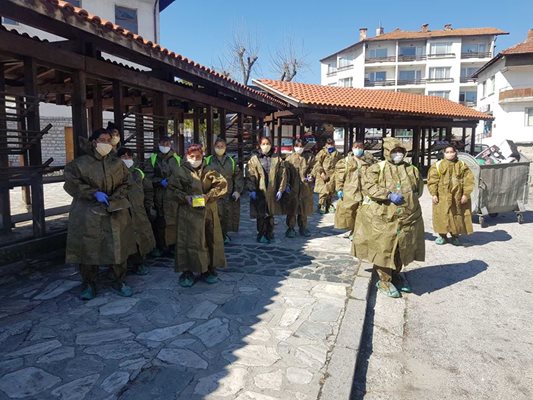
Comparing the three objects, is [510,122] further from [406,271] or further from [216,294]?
[216,294]

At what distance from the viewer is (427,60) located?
4762 centimetres

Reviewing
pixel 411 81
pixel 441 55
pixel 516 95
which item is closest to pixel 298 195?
pixel 516 95

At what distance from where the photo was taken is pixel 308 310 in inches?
172

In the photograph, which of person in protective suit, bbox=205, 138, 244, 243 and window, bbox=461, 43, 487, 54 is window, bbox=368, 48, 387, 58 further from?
person in protective suit, bbox=205, 138, 244, 243

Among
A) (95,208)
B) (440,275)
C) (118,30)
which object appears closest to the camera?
(95,208)

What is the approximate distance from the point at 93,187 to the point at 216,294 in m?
1.79

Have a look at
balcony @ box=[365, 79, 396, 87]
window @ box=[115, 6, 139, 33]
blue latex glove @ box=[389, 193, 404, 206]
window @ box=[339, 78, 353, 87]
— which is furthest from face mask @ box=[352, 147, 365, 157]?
window @ box=[339, 78, 353, 87]

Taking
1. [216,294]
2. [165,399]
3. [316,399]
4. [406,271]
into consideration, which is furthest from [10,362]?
[406,271]

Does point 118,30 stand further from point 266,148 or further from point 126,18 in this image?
point 126,18

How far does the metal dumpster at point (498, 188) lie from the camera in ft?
28.8

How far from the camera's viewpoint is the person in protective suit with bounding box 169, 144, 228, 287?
4703 mm

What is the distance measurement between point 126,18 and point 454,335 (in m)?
18.7

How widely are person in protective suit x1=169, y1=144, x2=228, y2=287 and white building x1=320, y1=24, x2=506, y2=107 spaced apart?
48522 millimetres

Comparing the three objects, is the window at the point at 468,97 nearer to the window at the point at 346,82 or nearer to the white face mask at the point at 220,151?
the window at the point at 346,82
